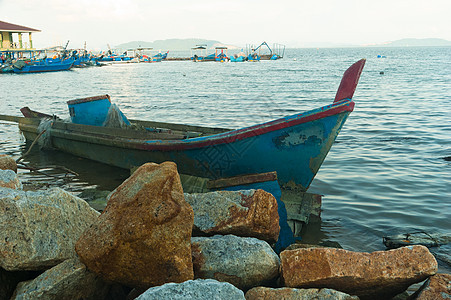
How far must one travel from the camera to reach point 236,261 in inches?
129

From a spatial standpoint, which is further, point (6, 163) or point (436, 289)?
point (6, 163)

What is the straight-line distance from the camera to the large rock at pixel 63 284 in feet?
9.58

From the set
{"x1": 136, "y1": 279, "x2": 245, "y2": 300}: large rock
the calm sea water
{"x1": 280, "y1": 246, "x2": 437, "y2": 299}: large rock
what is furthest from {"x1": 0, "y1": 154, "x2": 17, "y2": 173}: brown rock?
{"x1": 280, "y1": 246, "x2": 437, "y2": 299}: large rock

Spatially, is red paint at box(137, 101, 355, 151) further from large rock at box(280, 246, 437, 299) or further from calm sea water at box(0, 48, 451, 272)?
large rock at box(280, 246, 437, 299)

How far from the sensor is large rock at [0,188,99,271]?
301 cm

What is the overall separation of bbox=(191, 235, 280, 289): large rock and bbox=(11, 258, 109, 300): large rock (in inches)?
35.3

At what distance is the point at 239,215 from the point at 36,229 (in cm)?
186

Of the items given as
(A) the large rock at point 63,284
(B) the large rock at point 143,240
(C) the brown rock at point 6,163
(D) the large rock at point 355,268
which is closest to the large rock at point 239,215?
(D) the large rock at point 355,268

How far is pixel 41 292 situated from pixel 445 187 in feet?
25.3

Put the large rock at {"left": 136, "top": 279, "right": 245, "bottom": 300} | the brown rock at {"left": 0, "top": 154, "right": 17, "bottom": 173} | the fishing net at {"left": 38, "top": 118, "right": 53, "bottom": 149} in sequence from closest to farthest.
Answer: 1. the large rock at {"left": 136, "top": 279, "right": 245, "bottom": 300}
2. the brown rock at {"left": 0, "top": 154, "right": 17, "bottom": 173}
3. the fishing net at {"left": 38, "top": 118, "right": 53, "bottom": 149}

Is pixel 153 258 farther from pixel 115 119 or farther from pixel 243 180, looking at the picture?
pixel 115 119

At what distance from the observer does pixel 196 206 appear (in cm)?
411

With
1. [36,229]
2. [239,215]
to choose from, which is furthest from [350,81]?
[36,229]

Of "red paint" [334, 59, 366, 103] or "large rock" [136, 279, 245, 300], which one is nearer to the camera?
"large rock" [136, 279, 245, 300]
